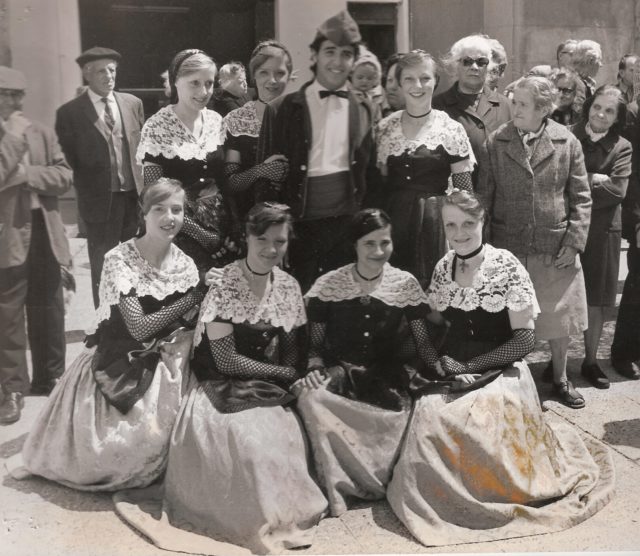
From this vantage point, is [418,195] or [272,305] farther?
[418,195]

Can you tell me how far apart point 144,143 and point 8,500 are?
5.26 feet

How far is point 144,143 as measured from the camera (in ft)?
12.5

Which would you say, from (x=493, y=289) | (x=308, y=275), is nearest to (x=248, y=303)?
(x=308, y=275)

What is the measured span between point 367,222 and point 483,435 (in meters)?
0.97

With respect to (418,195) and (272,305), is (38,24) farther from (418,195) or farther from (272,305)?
(418,195)

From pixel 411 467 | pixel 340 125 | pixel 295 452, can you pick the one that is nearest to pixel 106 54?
pixel 340 125

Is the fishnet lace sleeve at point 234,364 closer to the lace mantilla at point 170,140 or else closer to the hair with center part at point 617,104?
the lace mantilla at point 170,140

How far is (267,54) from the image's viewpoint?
3.91 metres

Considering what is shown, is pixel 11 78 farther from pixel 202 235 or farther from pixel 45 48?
pixel 202 235

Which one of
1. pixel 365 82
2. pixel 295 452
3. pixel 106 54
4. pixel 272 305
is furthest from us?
pixel 365 82

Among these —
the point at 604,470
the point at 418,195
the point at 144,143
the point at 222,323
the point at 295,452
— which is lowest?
the point at 604,470

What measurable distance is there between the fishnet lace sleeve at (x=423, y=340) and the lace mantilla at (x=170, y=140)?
3.96ft

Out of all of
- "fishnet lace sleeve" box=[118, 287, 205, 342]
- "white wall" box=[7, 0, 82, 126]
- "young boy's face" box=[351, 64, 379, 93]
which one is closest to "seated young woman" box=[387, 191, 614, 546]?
"young boy's face" box=[351, 64, 379, 93]

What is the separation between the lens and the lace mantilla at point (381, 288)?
3596 mm
